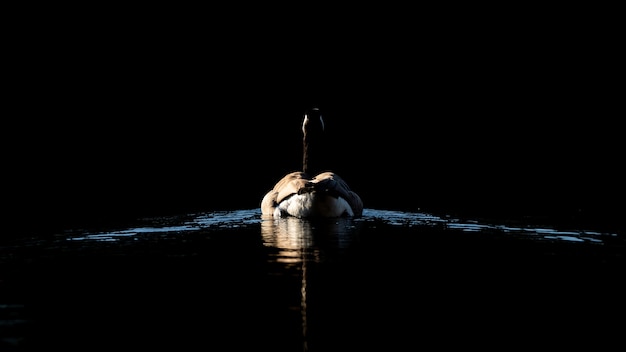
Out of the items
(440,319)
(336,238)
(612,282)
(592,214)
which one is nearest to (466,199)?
(592,214)

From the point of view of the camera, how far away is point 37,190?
97.7 ft

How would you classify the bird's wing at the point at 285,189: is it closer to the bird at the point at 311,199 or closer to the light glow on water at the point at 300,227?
the bird at the point at 311,199

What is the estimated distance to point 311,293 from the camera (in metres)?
7.10

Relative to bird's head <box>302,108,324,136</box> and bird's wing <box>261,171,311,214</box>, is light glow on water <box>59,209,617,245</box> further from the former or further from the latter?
bird's head <box>302,108,324,136</box>

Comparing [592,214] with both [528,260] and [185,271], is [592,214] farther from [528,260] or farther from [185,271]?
[185,271]

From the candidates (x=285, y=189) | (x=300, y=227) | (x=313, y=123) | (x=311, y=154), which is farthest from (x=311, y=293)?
(x=311, y=154)

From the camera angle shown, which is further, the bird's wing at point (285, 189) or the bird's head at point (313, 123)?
the bird's head at point (313, 123)

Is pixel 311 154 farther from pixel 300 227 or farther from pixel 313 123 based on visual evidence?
pixel 300 227

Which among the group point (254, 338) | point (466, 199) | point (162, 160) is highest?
point (162, 160)

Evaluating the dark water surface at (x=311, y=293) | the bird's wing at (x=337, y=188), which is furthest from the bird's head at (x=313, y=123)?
the dark water surface at (x=311, y=293)

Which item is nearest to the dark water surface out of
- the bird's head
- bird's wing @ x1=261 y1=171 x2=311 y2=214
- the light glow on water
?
the light glow on water

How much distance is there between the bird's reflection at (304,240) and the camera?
8.84 meters

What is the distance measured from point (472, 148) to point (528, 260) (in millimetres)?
37250

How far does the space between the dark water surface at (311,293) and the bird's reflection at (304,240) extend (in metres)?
0.04
